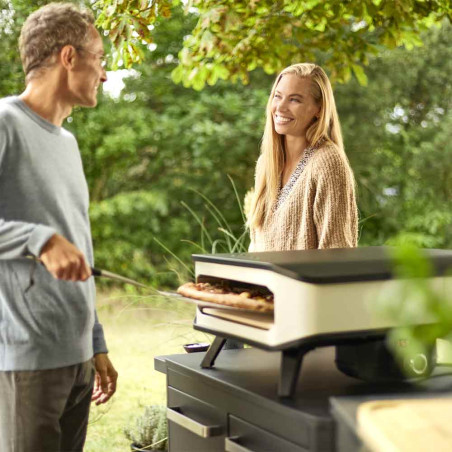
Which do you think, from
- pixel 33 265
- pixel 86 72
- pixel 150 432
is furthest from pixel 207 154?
pixel 33 265

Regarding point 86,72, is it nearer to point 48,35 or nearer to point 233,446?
point 48,35

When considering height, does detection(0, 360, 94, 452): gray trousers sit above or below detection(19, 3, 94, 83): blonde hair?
below

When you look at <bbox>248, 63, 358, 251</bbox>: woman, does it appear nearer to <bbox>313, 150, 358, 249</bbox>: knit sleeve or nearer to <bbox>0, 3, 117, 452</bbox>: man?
<bbox>313, 150, 358, 249</bbox>: knit sleeve

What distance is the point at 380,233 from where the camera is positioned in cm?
832

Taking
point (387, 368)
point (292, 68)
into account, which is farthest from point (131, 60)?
point (387, 368)

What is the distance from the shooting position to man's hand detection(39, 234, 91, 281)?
1480 mm

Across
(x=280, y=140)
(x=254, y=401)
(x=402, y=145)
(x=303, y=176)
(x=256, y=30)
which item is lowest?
(x=254, y=401)

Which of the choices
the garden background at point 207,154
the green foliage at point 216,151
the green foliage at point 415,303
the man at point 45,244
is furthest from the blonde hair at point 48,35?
the green foliage at point 216,151

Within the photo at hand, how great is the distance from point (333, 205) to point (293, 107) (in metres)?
0.38

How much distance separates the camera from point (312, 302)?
1428mm

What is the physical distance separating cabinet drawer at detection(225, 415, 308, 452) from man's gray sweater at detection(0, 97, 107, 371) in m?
0.36

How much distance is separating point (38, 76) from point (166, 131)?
631 centimetres

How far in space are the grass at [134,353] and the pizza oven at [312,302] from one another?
1.61 m

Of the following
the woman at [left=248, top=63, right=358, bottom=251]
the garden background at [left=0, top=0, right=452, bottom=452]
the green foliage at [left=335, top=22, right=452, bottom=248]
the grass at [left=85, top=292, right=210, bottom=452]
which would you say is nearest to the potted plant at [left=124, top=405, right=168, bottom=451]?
the grass at [left=85, top=292, right=210, bottom=452]
